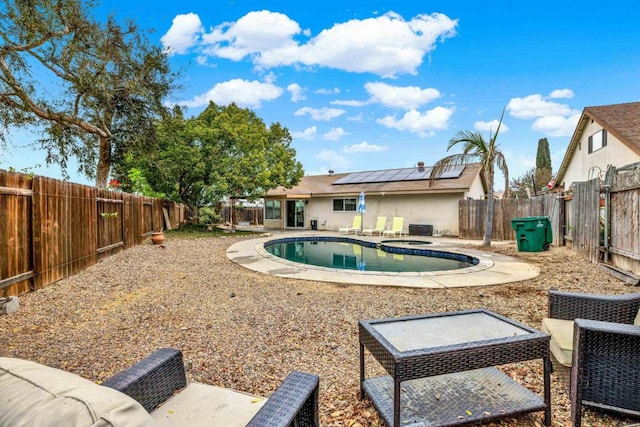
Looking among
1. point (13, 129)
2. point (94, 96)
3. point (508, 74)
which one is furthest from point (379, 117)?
point (13, 129)

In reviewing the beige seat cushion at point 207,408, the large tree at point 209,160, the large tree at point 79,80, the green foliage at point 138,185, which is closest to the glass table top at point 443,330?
the beige seat cushion at point 207,408

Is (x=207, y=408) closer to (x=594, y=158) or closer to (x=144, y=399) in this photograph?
(x=144, y=399)

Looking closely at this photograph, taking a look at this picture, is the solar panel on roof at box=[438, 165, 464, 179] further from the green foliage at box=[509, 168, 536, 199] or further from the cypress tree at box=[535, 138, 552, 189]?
the cypress tree at box=[535, 138, 552, 189]

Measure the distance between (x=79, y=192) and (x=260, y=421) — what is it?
7784 millimetres

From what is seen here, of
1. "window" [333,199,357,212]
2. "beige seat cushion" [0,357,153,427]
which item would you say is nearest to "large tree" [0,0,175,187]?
"window" [333,199,357,212]

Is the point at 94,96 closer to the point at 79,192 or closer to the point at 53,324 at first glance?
the point at 79,192

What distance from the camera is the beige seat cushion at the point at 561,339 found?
2558 mm

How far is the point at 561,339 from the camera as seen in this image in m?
2.71

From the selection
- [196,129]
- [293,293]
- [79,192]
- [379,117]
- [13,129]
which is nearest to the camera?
[293,293]

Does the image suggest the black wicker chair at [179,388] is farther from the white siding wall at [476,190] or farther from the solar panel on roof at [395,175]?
the solar panel on roof at [395,175]

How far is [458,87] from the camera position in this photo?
17297 millimetres

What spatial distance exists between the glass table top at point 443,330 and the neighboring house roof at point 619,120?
1340 cm

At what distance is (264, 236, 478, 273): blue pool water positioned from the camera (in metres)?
9.77

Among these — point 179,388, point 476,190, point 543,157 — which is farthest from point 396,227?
point 543,157
